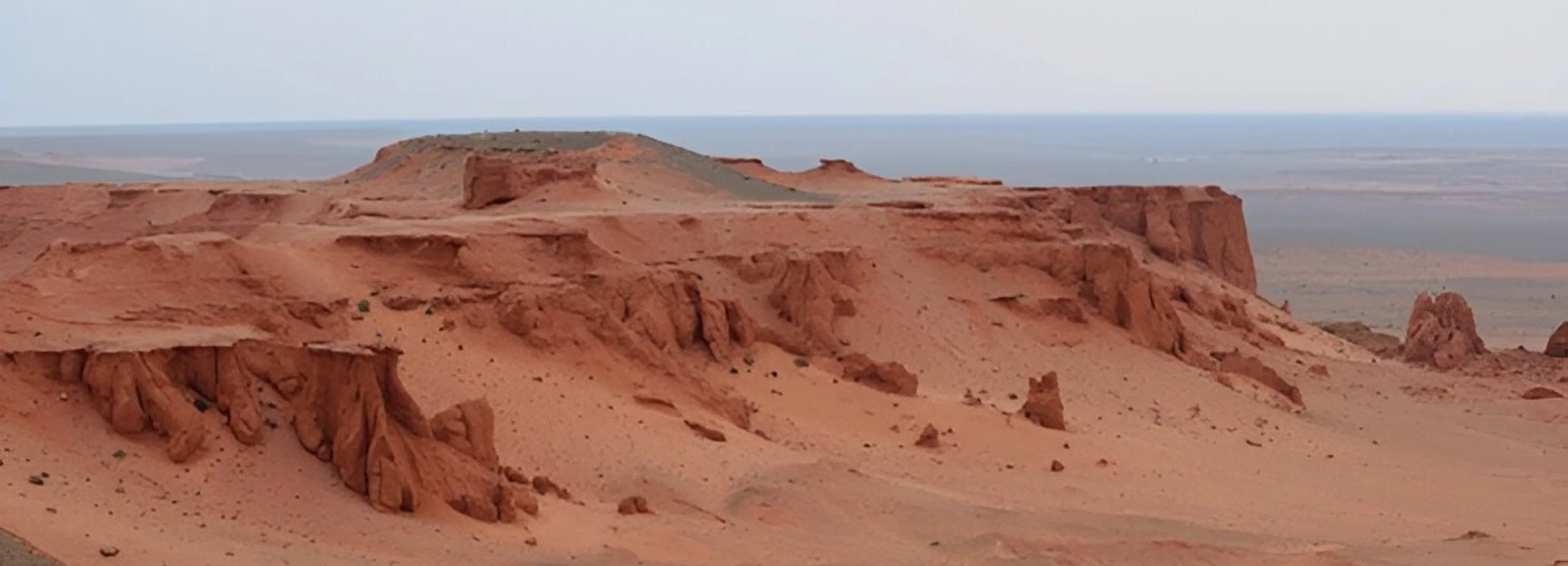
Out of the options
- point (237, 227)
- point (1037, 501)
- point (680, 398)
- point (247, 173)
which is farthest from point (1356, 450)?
point (247, 173)

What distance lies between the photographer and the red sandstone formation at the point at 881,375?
23.2 meters

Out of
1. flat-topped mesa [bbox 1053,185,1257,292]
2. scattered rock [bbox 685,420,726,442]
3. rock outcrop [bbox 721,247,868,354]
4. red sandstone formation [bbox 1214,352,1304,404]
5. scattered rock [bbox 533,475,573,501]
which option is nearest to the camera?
scattered rock [bbox 533,475,573,501]

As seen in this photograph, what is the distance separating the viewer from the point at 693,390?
69.1 ft

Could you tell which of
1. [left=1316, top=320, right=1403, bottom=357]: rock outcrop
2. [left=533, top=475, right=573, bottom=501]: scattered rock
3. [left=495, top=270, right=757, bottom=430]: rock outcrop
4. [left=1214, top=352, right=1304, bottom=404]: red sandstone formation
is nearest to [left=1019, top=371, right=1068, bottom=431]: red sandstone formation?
[left=495, top=270, right=757, bottom=430]: rock outcrop

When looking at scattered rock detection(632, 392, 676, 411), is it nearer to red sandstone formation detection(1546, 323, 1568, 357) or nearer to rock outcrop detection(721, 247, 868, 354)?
rock outcrop detection(721, 247, 868, 354)

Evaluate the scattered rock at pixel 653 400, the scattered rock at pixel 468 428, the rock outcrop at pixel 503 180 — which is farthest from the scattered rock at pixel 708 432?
the rock outcrop at pixel 503 180

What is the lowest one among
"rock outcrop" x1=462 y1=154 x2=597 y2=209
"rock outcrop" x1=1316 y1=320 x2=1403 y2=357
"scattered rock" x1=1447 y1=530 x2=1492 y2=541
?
"rock outcrop" x1=1316 y1=320 x2=1403 y2=357

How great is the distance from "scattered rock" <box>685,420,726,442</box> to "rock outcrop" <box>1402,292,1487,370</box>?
59.5 feet

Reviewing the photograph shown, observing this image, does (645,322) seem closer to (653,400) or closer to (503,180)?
(653,400)

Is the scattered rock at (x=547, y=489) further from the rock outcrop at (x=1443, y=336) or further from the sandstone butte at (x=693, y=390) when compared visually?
the rock outcrop at (x=1443, y=336)

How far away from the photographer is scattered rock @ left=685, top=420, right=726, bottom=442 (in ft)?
65.0

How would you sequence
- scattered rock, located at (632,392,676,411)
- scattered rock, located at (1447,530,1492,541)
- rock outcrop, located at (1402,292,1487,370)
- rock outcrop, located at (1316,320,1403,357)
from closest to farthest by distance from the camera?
scattered rock, located at (1447,530,1492,541)
scattered rock, located at (632,392,676,411)
rock outcrop, located at (1402,292,1487,370)
rock outcrop, located at (1316,320,1403,357)

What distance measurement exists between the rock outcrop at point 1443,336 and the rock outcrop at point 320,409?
22.5 meters

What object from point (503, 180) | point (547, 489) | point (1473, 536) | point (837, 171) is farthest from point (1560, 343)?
point (547, 489)
